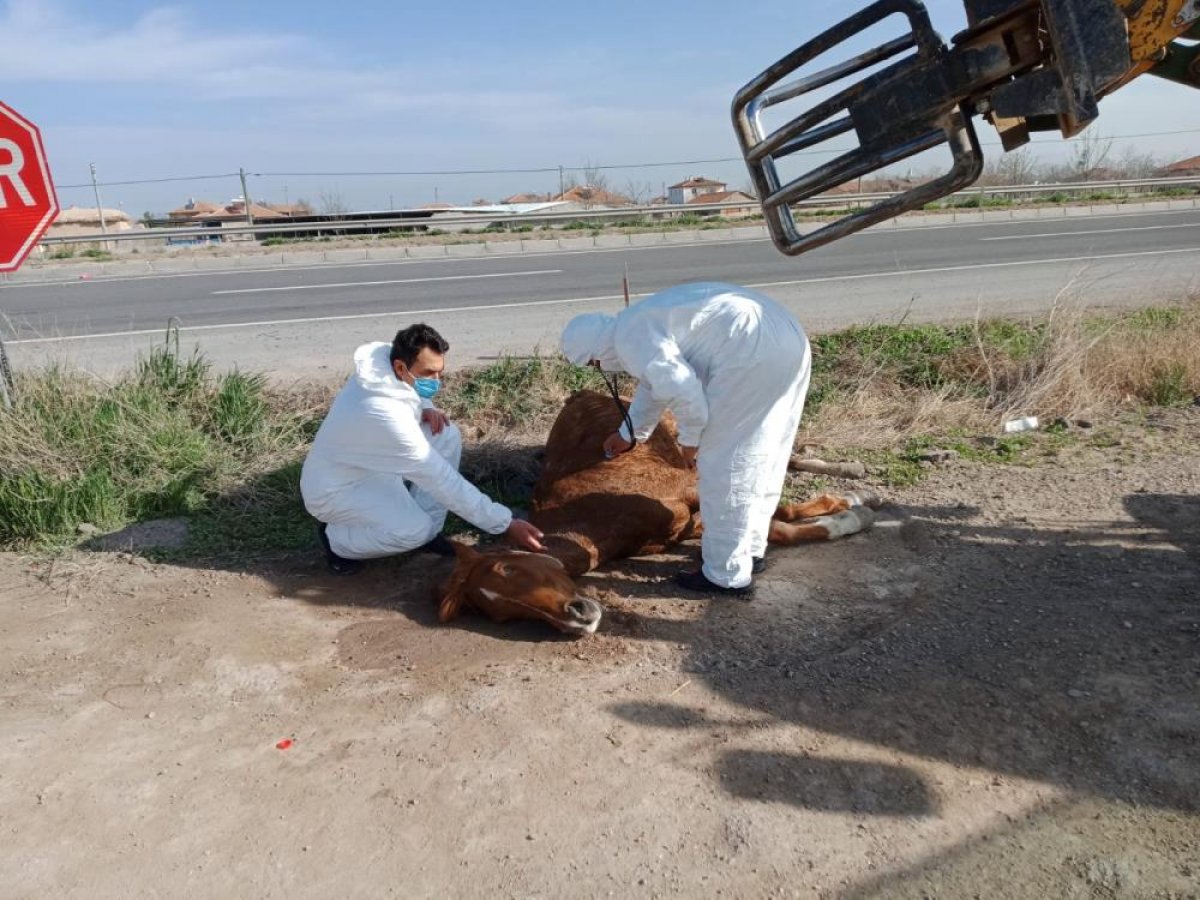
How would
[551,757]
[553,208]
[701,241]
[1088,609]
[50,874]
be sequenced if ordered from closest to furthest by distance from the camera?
[50,874], [551,757], [1088,609], [701,241], [553,208]

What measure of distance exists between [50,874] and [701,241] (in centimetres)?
1794

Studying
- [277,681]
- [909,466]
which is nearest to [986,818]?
[277,681]

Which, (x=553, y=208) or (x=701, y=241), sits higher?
(x=553, y=208)

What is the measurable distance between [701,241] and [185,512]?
15267 millimetres

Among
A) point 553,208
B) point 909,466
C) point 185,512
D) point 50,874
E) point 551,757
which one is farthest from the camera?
point 553,208

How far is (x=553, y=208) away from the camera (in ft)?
80.1

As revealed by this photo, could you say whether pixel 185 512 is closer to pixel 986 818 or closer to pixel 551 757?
pixel 551 757

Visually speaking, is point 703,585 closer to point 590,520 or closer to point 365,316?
point 590,520

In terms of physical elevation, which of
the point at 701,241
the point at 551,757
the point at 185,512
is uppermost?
the point at 701,241

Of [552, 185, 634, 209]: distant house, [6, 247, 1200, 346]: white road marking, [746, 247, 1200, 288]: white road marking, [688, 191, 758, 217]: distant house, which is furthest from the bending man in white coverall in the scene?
[552, 185, 634, 209]: distant house

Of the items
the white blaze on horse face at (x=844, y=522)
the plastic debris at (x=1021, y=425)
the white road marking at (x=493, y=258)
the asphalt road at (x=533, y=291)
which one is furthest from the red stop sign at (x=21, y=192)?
the white road marking at (x=493, y=258)

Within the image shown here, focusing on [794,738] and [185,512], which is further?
[185,512]

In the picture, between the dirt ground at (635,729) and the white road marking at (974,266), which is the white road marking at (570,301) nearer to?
the white road marking at (974,266)

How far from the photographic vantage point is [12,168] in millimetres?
5762
